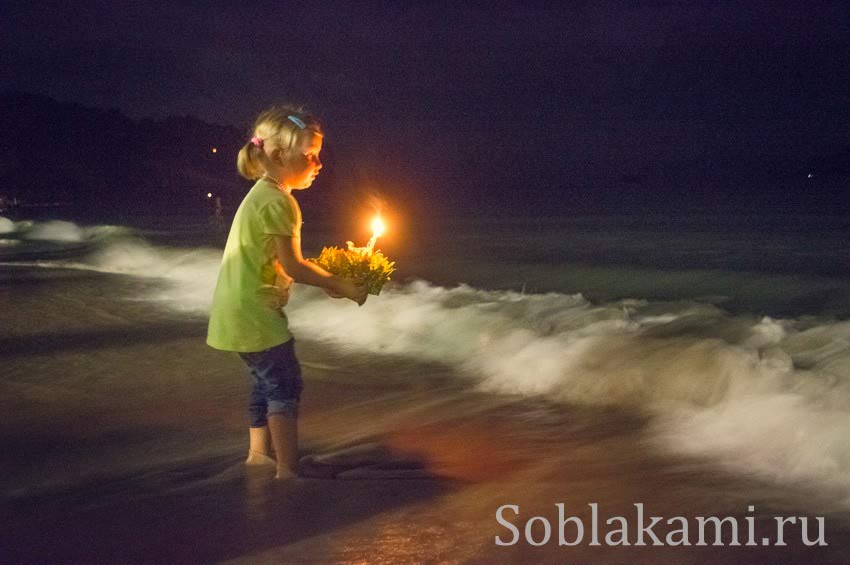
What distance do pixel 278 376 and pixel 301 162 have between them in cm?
120

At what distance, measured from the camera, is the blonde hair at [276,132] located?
477 centimetres

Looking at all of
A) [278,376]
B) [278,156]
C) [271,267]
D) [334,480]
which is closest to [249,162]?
[278,156]

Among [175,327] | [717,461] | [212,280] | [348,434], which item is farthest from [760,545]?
[212,280]

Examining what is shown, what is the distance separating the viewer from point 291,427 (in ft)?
16.2

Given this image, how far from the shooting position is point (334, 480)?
5039mm

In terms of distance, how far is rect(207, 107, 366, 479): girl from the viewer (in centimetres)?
471

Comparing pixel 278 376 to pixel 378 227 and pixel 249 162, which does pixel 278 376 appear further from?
pixel 249 162

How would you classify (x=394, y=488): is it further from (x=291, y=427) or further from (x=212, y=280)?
(x=212, y=280)

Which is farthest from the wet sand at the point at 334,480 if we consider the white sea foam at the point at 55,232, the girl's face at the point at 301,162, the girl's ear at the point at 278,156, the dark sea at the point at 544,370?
the white sea foam at the point at 55,232

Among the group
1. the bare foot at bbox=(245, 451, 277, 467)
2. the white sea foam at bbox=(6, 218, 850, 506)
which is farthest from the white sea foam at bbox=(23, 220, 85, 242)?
the bare foot at bbox=(245, 451, 277, 467)

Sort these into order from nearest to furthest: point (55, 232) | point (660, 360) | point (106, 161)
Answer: point (660, 360) < point (55, 232) < point (106, 161)

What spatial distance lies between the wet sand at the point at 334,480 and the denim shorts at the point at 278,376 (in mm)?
453

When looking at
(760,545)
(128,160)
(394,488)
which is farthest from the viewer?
(128,160)

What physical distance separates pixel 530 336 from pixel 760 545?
5.89 metres
